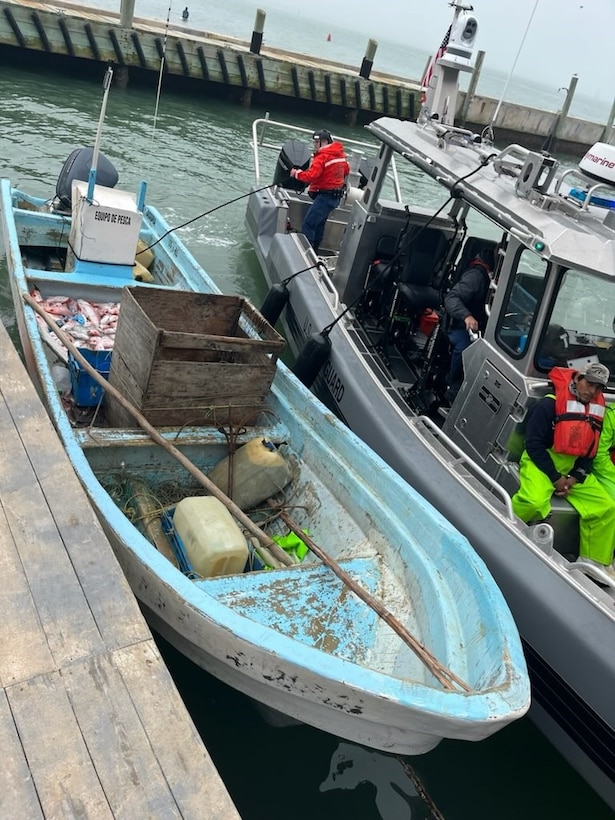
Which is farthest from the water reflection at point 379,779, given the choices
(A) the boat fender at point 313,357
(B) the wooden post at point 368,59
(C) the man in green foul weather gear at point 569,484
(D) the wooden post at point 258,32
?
(B) the wooden post at point 368,59

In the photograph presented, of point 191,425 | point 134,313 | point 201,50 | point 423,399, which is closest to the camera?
point 134,313

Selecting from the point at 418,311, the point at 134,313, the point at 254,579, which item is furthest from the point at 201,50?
the point at 254,579

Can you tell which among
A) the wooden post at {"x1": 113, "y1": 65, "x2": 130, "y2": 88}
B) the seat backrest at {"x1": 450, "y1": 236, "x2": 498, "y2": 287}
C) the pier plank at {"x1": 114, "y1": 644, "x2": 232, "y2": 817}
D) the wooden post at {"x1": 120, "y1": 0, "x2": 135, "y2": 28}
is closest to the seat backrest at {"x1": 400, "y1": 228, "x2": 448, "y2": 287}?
the seat backrest at {"x1": 450, "y1": 236, "x2": 498, "y2": 287}

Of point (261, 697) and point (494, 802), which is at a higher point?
point (261, 697)

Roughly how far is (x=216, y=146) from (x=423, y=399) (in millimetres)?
12362

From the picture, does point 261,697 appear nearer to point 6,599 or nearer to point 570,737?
point 6,599

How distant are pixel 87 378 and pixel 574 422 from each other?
3.18 metres

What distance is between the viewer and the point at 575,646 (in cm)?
343

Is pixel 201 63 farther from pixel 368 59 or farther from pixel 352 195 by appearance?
pixel 352 195

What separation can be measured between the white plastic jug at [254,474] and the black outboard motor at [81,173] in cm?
407

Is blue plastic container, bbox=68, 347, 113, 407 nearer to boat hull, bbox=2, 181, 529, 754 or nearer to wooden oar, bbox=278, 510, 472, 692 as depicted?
boat hull, bbox=2, 181, 529, 754

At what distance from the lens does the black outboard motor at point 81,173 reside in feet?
22.9

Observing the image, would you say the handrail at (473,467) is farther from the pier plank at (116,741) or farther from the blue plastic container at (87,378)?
the pier plank at (116,741)

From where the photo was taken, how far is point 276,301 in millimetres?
6766
